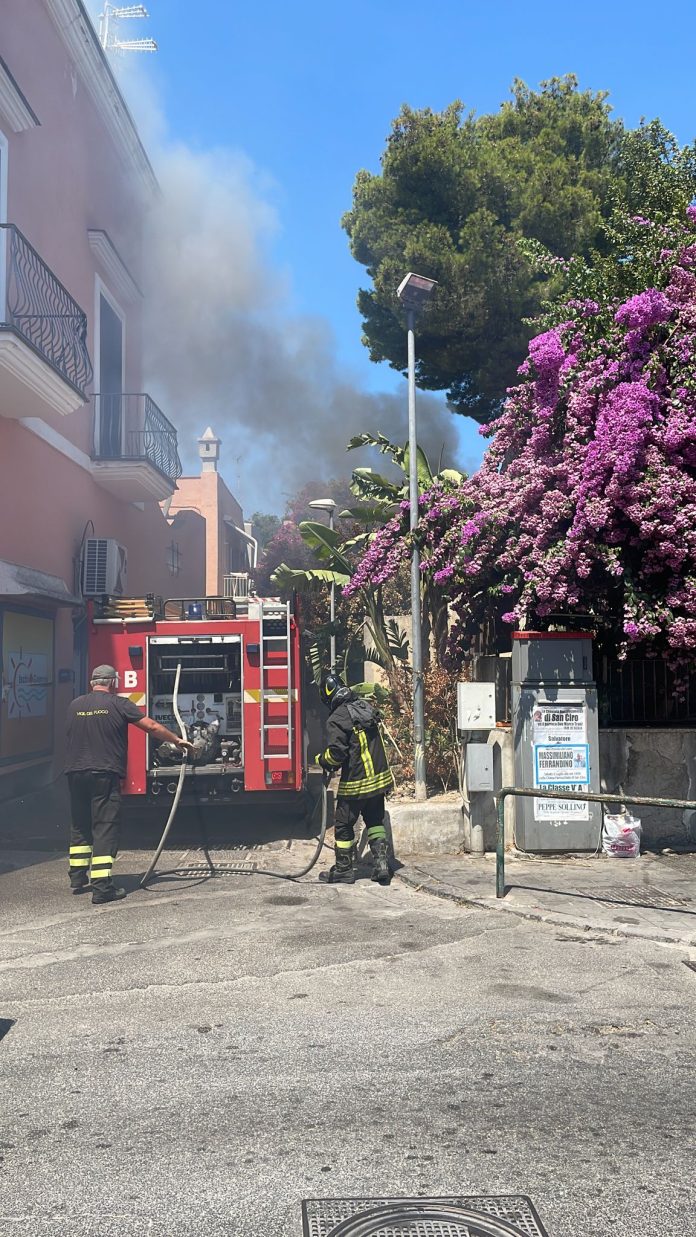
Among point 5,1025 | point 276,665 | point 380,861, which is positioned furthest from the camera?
point 276,665

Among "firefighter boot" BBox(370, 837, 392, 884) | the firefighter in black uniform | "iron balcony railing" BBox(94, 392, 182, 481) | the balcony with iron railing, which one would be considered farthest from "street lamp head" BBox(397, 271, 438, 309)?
"iron balcony railing" BBox(94, 392, 182, 481)

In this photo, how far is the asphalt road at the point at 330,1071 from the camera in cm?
A: 318

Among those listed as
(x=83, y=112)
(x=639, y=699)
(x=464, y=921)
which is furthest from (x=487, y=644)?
(x=83, y=112)

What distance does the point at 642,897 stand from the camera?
743 centimetres

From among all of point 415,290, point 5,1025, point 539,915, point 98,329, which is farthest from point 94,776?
point 98,329

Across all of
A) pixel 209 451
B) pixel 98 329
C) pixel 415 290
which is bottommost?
pixel 415 290

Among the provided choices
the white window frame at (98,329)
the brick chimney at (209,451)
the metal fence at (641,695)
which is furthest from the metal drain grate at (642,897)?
the brick chimney at (209,451)

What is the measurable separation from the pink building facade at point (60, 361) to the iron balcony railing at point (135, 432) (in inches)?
1.5

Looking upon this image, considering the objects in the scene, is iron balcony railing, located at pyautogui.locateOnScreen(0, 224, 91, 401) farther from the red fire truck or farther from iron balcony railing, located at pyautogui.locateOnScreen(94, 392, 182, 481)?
the red fire truck

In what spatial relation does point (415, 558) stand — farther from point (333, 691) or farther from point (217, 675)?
point (217, 675)

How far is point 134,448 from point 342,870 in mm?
11027

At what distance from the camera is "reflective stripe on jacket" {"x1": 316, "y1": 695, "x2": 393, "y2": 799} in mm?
8180

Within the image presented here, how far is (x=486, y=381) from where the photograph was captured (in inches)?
663

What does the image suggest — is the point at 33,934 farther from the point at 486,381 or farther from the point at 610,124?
the point at 610,124
